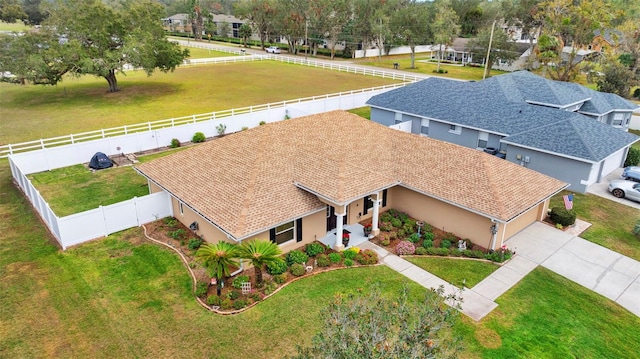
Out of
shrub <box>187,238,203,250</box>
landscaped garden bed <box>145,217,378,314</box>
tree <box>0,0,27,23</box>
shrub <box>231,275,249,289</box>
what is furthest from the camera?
tree <box>0,0,27,23</box>

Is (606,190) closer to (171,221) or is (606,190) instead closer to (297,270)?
(297,270)

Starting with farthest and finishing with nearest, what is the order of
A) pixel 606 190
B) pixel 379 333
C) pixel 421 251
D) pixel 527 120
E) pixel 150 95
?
pixel 150 95, pixel 527 120, pixel 606 190, pixel 421 251, pixel 379 333

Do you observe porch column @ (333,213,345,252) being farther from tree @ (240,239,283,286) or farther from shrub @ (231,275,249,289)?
shrub @ (231,275,249,289)


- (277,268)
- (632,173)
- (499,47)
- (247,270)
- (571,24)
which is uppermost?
(571,24)

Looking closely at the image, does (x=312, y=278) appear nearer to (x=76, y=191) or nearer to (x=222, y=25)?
(x=76, y=191)

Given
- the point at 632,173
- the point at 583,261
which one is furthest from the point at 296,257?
the point at 632,173

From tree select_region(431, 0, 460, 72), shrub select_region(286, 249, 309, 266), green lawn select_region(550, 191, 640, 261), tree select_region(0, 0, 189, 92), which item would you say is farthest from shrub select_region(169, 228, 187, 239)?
tree select_region(431, 0, 460, 72)

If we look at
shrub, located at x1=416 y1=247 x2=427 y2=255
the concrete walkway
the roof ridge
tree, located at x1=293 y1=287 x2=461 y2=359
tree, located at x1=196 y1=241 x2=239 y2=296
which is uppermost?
tree, located at x1=293 y1=287 x2=461 y2=359

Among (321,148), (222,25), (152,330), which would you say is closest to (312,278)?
(152,330)
